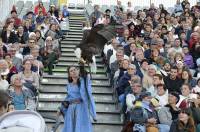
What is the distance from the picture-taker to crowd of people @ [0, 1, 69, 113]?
10.1 m

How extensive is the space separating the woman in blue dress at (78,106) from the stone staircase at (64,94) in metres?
0.94

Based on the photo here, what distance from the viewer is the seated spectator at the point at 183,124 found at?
30.8ft

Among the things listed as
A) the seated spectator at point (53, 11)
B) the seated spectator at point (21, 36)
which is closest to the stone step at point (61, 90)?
the seated spectator at point (21, 36)

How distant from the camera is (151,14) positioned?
19062 mm

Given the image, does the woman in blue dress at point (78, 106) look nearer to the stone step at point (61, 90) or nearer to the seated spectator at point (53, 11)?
the stone step at point (61, 90)

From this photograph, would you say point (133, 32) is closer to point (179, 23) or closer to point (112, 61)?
point (179, 23)

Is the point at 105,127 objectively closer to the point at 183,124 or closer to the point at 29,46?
the point at 183,124

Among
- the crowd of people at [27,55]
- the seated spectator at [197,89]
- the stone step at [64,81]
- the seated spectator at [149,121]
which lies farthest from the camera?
the stone step at [64,81]

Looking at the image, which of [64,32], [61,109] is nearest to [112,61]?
[61,109]

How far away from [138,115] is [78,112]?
3.47ft

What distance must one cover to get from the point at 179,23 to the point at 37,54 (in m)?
6.18

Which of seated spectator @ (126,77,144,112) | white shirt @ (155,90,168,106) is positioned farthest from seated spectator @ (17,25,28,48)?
white shirt @ (155,90,168,106)

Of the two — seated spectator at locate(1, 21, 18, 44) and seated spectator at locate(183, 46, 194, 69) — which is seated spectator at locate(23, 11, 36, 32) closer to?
seated spectator at locate(1, 21, 18, 44)

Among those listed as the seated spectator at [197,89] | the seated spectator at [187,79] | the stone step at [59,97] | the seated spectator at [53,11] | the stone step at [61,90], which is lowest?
the stone step at [59,97]
